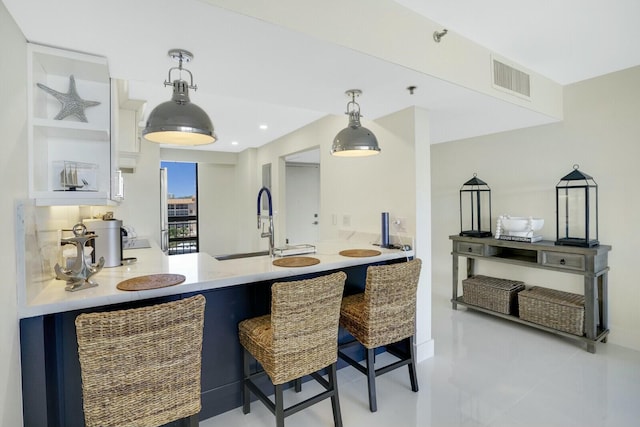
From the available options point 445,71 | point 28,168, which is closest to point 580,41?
point 445,71

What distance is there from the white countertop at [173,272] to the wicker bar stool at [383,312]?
37 cm

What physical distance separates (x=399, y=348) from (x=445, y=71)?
2239 mm

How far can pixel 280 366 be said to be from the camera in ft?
5.48

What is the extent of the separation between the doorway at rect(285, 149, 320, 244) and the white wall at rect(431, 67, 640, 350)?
3275 millimetres

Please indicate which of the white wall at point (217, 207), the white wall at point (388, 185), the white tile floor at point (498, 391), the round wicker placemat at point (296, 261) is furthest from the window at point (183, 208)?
the white tile floor at point (498, 391)

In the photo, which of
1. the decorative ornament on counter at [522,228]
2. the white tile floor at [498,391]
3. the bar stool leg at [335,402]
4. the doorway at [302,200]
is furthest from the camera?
the doorway at [302,200]

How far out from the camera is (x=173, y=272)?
196 cm

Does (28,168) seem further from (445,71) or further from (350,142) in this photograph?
(445,71)

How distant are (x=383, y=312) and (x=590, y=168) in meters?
2.66

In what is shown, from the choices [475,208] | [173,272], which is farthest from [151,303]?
[475,208]

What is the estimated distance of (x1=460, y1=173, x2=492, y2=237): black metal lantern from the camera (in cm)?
385

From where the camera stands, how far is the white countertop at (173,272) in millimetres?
1436

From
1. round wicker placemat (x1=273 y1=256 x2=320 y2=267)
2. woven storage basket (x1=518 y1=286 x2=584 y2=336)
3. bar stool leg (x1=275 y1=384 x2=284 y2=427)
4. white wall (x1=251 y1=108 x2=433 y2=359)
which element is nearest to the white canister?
round wicker placemat (x1=273 y1=256 x2=320 y2=267)

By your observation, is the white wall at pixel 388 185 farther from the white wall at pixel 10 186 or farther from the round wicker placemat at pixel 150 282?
the white wall at pixel 10 186
